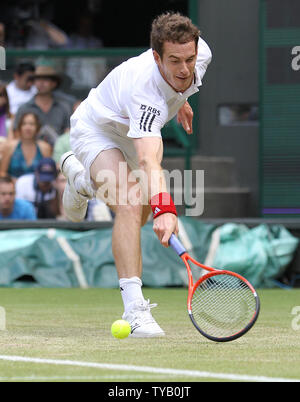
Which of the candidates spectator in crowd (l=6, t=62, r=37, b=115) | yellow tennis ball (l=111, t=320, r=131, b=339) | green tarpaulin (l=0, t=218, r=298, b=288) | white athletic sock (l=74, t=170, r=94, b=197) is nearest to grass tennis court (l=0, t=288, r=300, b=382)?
yellow tennis ball (l=111, t=320, r=131, b=339)

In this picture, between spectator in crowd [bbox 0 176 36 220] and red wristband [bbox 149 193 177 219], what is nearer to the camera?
red wristband [bbox 149 193 177 219]

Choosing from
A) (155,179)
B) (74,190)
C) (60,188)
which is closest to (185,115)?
(74,190)

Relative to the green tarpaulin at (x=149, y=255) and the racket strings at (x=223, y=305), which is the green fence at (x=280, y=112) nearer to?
the green tarpaulin at (x=149, y=255)

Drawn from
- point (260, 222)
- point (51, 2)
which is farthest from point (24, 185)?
point (51, 2)

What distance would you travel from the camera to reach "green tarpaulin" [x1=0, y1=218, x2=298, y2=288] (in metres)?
9.73

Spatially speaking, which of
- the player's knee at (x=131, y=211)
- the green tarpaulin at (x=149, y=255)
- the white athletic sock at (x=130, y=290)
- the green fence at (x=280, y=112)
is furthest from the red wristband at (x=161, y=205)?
the green fence at (x=280, y=112)

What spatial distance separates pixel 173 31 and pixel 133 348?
5.79 feet

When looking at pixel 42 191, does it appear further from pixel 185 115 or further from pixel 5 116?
pixel 185 115

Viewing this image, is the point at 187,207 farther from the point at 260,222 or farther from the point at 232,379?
the point at 232,379

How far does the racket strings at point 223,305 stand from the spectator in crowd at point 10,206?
5.61 meters

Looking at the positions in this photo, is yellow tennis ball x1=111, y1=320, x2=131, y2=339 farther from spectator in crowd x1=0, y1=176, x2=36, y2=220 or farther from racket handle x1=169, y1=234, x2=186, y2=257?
spectator in crowd x1=0, y1=176, x2=36, y2=220

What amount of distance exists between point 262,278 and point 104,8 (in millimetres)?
6124

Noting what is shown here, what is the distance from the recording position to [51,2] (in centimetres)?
1424

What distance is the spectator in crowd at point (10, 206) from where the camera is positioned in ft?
34.5
